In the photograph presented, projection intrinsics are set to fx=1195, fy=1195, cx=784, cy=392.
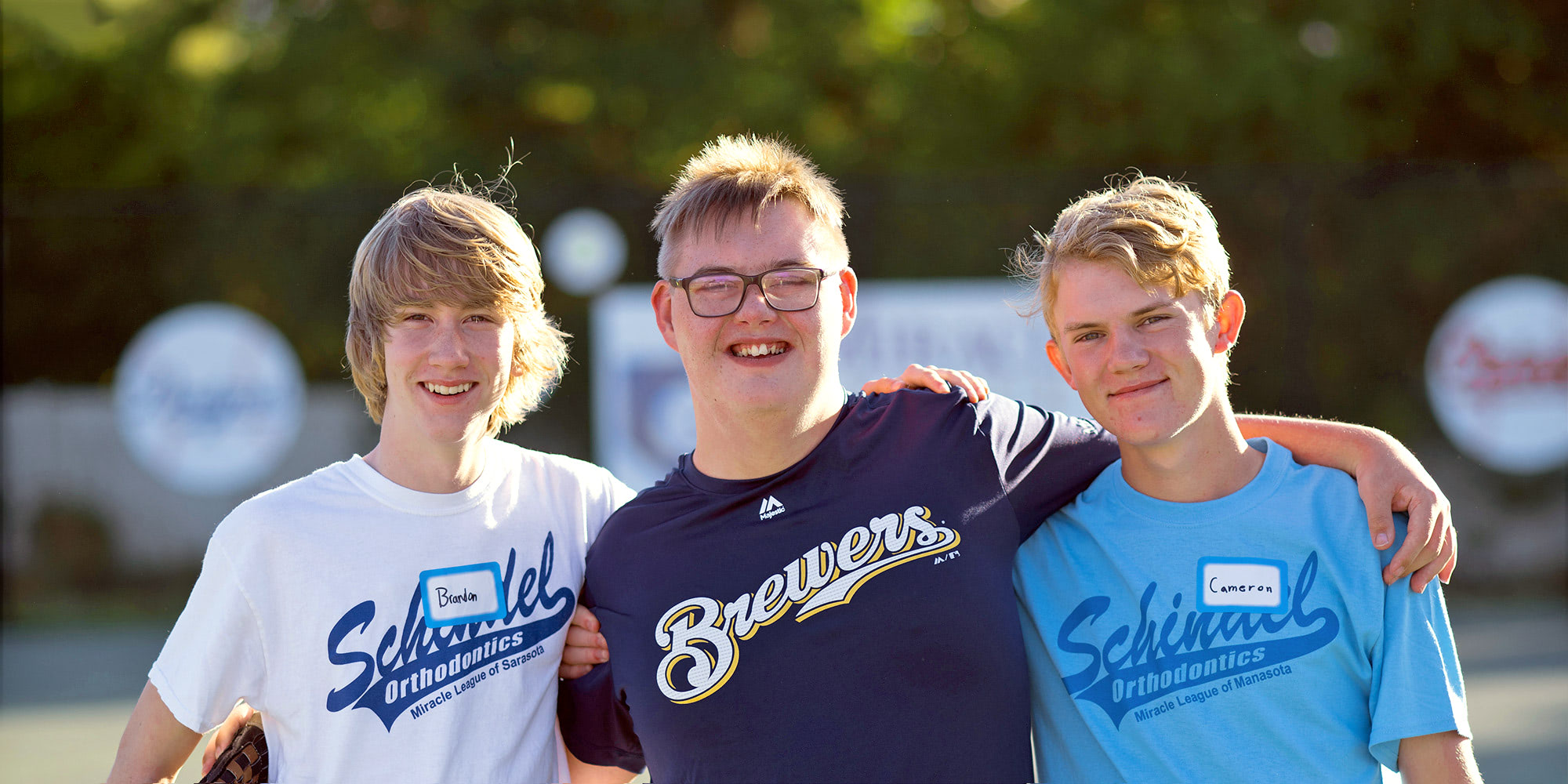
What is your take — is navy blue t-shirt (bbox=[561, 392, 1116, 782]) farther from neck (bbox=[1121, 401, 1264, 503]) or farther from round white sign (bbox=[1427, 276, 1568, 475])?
round white sign (bbox=[1427, 276, 1568, 475])

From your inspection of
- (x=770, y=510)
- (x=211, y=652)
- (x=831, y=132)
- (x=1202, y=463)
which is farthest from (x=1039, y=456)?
(x=831, y=132)

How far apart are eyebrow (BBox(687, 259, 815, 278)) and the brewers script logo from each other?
1.66 feet

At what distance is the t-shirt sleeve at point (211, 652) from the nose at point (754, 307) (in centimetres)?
101

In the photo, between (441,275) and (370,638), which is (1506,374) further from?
(370,638)

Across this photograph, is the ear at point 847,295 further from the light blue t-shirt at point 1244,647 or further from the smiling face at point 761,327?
the light blue t-shirt at point 1244,647

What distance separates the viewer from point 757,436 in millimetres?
2221

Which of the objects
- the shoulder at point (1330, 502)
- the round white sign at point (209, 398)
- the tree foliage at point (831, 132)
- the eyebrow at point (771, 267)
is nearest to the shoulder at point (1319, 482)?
the shoulder at point (1330, 502)

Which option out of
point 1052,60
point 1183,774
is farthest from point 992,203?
point 1183,774

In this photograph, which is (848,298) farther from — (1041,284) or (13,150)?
(13,150)

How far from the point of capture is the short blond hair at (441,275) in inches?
90.5

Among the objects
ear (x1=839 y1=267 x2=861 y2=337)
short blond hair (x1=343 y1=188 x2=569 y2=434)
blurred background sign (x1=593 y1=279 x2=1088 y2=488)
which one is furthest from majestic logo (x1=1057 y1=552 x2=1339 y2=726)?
blurred background sign (x1=593 y1=279 x2=1088 y2=488)

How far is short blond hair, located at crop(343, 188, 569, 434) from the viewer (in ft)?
7.54

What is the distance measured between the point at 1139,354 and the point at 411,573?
1.38 metres

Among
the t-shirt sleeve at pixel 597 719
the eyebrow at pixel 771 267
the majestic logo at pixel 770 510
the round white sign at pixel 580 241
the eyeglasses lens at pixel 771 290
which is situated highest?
the round white sign at pixel 580 241
